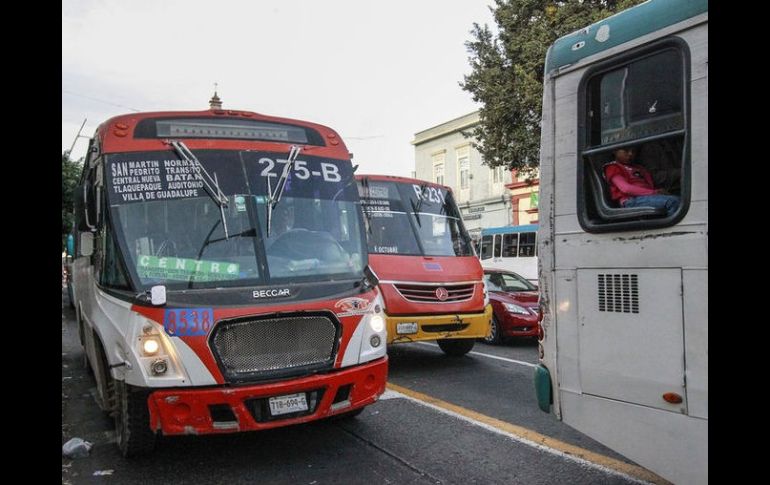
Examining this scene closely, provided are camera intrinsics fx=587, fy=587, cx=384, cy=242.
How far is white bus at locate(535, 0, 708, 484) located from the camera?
3.01 m

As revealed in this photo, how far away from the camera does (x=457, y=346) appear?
29.7 feet

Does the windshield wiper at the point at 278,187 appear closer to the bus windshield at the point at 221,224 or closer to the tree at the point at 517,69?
→ the bus windshield at the point at 221,224

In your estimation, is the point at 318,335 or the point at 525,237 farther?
the point at 525,237

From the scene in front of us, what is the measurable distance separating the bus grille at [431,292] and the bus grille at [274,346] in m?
3.35

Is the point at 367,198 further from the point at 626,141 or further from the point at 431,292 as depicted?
the point at 626,141

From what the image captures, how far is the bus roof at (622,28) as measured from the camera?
3131 millimetres

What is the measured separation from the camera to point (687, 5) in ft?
10.2

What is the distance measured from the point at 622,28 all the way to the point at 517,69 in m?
11.6

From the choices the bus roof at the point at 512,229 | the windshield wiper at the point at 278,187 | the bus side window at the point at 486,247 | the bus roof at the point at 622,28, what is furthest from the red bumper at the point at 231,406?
the bus side window at the point at 486,247

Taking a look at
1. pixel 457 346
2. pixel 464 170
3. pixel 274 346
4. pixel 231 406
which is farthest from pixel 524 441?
pixel 464 170
